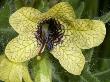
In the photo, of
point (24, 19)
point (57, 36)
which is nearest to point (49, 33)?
point (57, 36)

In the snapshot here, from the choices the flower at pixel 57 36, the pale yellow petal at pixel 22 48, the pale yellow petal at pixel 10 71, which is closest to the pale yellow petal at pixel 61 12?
the flower at pixel 57 36

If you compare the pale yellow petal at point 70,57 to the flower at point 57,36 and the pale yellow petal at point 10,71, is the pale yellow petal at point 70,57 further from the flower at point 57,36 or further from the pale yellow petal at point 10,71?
the pale yellow petal at point 10,71

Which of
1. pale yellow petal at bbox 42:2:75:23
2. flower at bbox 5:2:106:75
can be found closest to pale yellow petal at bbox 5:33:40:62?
flower at bbox 5:2:106:75

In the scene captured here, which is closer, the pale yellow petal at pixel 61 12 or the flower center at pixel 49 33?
the pale yellow petal at pixel 61 12

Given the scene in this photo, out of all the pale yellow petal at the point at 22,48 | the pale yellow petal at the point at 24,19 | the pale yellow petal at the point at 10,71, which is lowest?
the pale yellow petal at the point at 10,71

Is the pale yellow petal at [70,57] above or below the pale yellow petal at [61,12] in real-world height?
below

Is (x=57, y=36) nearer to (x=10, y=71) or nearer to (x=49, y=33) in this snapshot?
(x=49, y=33)
